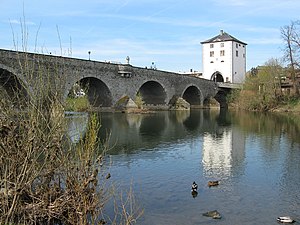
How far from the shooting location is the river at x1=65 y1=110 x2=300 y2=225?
9078mm

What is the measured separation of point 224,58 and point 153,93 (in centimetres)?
2468

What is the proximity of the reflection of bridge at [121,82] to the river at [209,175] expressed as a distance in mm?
8889

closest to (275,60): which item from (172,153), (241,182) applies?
(172,153)

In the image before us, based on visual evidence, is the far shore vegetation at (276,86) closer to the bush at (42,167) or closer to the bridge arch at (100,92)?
the bridge arch at (100,92)

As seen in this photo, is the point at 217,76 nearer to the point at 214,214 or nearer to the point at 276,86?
the point at 276,86

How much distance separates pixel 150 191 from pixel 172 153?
6169mm

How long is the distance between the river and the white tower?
52.6 metres

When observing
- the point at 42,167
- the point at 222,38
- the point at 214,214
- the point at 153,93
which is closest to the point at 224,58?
the point at 222,38

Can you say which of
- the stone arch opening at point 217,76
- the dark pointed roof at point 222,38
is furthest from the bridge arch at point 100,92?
the dark pointed roof at point 222,38

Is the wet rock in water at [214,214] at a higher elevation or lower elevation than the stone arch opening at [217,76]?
lower

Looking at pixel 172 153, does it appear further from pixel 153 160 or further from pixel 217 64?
→ pixel 217 64

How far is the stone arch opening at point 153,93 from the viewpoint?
173 ft

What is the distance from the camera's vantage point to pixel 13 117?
7391 millimetres

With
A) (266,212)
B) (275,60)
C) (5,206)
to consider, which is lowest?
(266,212)
